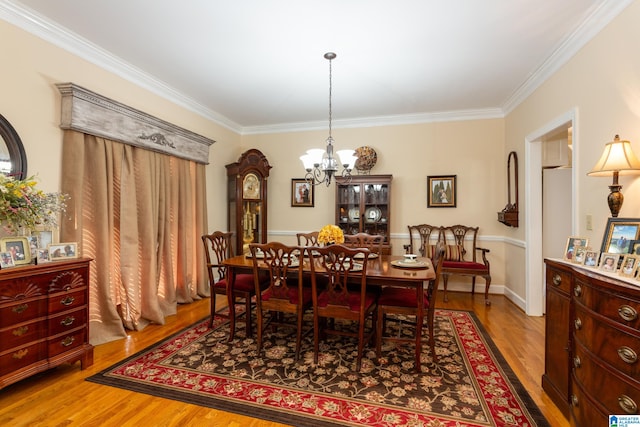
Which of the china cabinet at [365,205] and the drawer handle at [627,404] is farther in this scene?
the china cabinet at [365,205]

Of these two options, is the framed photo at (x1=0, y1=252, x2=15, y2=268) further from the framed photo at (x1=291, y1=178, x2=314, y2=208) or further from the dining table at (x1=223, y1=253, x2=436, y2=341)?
the framed photo at (x1=291, y1=178, x2=314, y2=208)

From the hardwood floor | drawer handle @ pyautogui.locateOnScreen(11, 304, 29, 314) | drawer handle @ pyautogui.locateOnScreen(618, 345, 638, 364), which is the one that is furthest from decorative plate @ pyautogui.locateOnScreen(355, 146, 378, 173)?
drawer handle @ pyautogui.locateOnScreen(11, 304, 29, 314)

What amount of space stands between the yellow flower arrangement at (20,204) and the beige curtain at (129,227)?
18.2 inches

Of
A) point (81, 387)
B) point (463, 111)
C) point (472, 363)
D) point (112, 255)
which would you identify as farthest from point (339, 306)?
point (463, 111)

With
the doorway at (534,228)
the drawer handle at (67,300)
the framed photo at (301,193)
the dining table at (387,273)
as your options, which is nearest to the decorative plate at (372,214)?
the framed photo at (301,193)

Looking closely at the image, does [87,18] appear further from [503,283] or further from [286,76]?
[503,283]

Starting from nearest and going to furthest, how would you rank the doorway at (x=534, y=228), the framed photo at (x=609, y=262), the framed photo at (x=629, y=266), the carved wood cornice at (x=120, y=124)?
Result: the framed photo at (x=629, y=266) → the framed photo at (x=609, y=262) → the carved wood cornice at (x=120, y=124) → the doorway at (x=534, y=228)

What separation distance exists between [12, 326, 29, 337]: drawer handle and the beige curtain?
82cm

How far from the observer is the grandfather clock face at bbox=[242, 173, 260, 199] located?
4941 millimetres

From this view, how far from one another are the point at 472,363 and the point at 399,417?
1.01m

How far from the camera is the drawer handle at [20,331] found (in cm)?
203

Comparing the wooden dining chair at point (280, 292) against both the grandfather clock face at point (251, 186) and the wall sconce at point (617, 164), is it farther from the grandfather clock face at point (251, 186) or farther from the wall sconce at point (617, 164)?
the grandfather clock face at point (251, 186)

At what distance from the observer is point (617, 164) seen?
192 centimetres

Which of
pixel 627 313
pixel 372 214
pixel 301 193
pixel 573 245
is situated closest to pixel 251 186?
pixel 301 193
